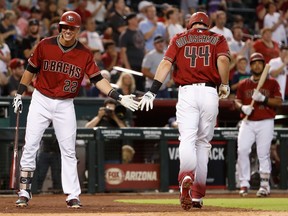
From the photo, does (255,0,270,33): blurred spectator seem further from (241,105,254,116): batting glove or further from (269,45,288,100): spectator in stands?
(241,105,254,116): batting glove

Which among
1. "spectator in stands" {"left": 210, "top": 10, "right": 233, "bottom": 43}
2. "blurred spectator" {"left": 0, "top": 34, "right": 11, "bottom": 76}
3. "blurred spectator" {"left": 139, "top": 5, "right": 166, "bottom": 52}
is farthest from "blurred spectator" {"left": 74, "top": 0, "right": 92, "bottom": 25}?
"blurred spectator" {"left": 0, "top": 34, "right": 11, "bottom": 76}

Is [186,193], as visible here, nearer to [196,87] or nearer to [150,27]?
[196,87]

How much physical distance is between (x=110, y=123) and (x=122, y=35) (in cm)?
357

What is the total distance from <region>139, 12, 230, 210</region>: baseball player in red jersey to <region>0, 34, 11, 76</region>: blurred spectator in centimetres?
707

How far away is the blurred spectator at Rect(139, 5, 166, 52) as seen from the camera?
64.1ft

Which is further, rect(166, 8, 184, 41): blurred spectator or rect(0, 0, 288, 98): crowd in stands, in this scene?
rect(166, 8, 184, 41): blurred spectator

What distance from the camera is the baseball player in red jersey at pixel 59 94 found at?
10383 mm

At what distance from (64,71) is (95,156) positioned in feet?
15.9

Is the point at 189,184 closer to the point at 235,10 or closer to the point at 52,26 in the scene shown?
the point at 52,26

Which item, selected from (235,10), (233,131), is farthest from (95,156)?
(235,10)

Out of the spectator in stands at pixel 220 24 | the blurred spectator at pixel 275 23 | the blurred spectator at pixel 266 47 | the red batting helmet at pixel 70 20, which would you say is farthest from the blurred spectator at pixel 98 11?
the red batting helmet at pixel 70 20

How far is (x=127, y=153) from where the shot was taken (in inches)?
602

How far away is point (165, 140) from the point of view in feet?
50.9

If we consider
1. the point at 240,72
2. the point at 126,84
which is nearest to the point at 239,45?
the point at 240,72
